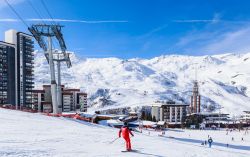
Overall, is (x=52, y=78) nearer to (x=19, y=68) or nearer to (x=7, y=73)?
(x=7, y=73)

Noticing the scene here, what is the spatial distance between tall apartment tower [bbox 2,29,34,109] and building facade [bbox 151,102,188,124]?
237ft

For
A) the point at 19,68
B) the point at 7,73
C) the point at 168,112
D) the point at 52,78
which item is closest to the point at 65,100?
the point at 19,68

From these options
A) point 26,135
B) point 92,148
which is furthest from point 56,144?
point 26,135

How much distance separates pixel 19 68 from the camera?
12750 cm

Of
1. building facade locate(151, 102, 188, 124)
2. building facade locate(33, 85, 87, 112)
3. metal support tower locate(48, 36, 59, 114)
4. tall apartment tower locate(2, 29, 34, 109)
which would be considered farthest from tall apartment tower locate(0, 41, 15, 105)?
building facade locate(151, 102, 188, 124)

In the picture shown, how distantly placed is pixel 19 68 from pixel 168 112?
83.2 metres

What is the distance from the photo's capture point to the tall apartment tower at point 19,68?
12412 cm

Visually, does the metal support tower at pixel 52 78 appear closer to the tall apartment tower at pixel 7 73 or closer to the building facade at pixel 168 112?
the tall apartment tower at pixel 7 73

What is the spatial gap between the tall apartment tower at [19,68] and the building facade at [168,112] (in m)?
72.2

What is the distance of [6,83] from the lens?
12200 centimetres

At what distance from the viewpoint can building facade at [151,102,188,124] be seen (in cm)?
17350

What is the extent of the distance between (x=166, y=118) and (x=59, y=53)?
122887 mm

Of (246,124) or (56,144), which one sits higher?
(56,144)

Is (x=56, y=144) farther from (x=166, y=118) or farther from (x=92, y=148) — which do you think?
(x=166, y=118)
